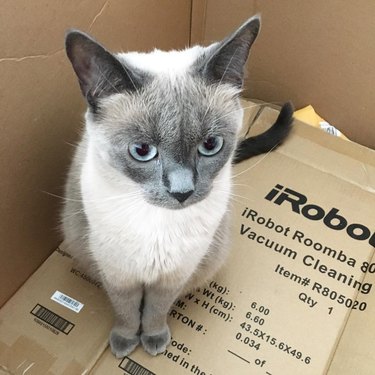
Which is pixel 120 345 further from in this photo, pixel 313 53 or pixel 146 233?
pixel 313 53

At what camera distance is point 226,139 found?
37.7 inches

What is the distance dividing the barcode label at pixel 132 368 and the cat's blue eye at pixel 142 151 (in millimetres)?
612

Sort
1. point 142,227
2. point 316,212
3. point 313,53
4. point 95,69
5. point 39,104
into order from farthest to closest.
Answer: point 313,53 → point 316,212 → point 39,104 → point 142,227 → point 95,69

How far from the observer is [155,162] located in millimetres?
890

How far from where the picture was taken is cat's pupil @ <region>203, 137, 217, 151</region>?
0.92 metres

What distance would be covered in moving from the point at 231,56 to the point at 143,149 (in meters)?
0.22

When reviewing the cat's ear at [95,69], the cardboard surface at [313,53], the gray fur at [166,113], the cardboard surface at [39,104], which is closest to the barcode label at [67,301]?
the cardboard surface at [39,104]

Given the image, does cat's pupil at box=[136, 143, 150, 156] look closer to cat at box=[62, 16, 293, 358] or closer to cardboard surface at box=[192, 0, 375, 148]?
cat at box=[62, 16, 293, 358]

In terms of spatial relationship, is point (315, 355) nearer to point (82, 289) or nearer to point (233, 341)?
point (233, 341)

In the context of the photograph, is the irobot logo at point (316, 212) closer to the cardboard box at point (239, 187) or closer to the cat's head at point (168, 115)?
the cardboard box at point (239, 187)

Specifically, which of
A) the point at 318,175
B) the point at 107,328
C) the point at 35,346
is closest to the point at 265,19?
the point at 318,175

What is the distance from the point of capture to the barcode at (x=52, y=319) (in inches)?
52.3

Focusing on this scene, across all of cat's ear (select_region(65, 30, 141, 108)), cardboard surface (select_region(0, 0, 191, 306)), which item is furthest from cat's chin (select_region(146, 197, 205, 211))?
cardboard surface (select_region(0, 0, 191, 306))

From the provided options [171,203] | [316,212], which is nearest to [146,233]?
[171,203]
